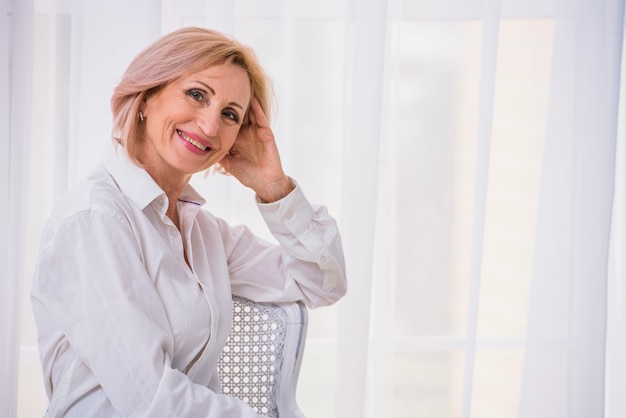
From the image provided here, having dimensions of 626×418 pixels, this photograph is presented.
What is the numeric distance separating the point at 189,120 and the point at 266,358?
1.75 ft

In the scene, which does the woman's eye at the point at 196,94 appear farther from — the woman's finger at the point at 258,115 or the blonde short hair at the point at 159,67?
the woman's finger at the point at 258,115

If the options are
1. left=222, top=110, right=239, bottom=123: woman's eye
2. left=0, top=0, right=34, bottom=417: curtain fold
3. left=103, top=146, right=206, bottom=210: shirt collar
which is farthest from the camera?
left=0, top=0, right=34, bottom=417: curtain fold

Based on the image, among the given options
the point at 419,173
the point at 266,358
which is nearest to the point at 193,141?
the point at 266,358

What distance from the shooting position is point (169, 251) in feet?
4.43

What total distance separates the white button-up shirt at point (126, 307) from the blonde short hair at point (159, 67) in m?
0.06

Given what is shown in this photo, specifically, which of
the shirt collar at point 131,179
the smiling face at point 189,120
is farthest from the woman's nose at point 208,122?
the shirt collar at point 131,179

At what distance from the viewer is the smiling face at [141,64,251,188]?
1415mm

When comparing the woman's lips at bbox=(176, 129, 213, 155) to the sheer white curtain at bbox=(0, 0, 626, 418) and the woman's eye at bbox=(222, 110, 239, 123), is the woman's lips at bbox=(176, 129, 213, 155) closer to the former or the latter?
the woman's eye at bbox=(222, 110, 239, 123)

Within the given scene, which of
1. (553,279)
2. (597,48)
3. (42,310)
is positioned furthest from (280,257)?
(597,48)

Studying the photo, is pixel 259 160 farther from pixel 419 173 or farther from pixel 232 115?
pixel 419 173

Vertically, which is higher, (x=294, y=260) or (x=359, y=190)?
Answer: (x=359, y=190)

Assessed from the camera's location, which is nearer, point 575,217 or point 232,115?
point 232,115

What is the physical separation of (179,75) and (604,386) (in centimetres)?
180

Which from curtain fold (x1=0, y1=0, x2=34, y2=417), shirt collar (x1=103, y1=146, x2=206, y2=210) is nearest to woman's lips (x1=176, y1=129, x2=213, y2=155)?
shirt collar (x1=103, y1=146, x2=206, y2=210)
